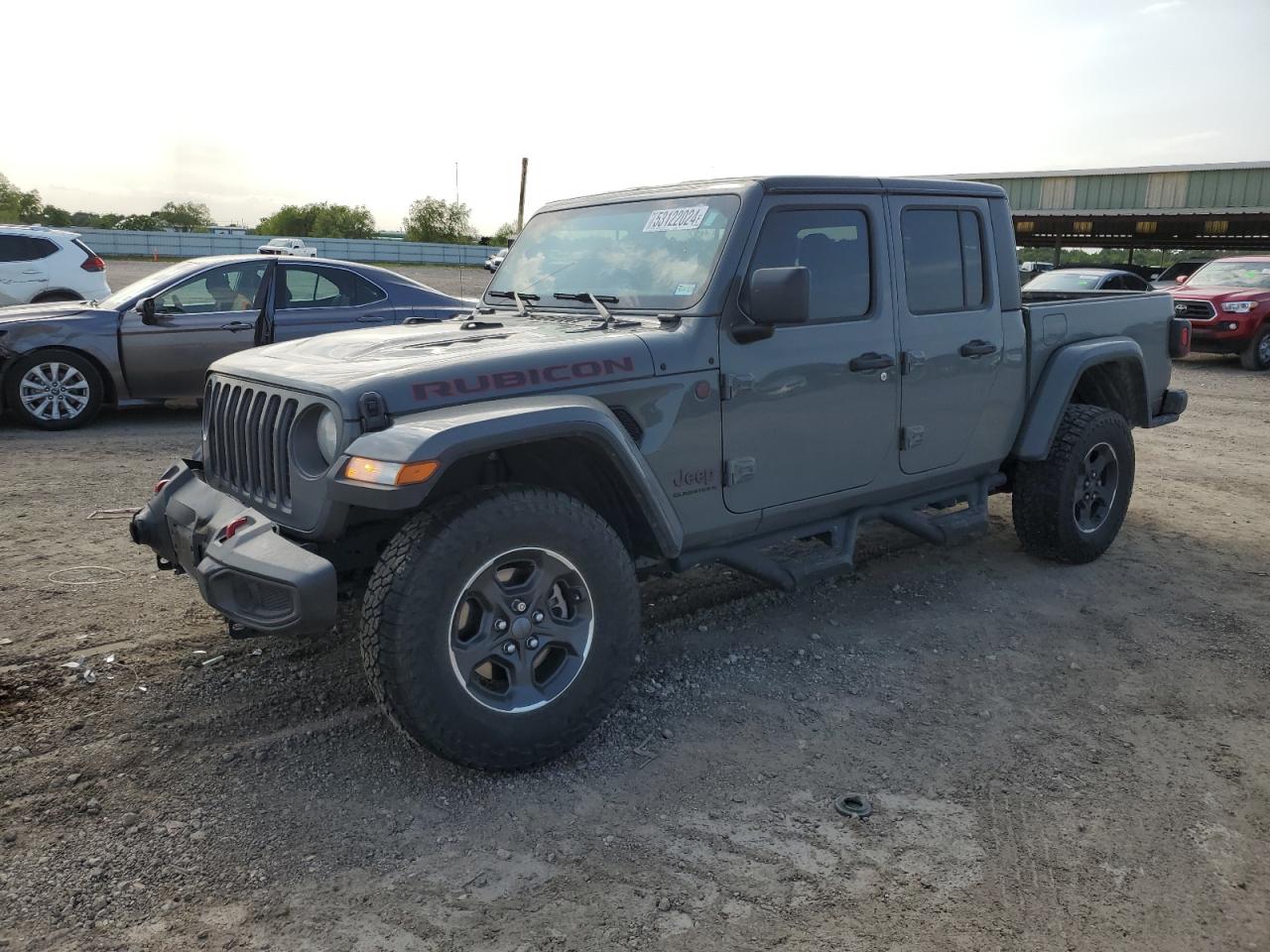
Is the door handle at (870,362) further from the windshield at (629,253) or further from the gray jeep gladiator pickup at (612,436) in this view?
the windshield at (629,253)

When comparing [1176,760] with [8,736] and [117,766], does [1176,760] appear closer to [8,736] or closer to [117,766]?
[117,766]

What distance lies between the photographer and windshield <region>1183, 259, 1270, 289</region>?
1533 centimetres

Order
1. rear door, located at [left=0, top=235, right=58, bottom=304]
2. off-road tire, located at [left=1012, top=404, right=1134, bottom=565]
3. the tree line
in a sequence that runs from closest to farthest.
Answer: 1. off-road tire, located at [left=1012, top=404, right=1134, bottom=565]
2. rear door, located at [left=0, top=235, right=58, bottom=304]
3. the tree line

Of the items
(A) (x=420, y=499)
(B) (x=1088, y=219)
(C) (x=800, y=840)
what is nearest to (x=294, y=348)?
(A) (x=420, y=499)

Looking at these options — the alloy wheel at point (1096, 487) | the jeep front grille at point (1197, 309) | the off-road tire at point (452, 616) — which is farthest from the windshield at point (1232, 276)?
the off-road tire at point (452, 616)

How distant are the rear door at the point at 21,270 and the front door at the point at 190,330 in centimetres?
561

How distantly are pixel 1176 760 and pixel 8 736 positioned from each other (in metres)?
4.06

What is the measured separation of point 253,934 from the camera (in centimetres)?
253

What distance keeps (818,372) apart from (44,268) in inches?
483

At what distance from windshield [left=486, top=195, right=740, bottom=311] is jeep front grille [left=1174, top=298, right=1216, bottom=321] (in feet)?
43.6

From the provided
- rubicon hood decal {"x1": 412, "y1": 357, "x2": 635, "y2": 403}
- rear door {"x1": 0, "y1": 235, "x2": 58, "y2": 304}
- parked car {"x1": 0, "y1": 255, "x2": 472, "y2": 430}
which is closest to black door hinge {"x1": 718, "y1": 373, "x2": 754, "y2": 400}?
rubicon hood decal {"x1": 412, "y1": 357, "x2": 635, "y2": 403}

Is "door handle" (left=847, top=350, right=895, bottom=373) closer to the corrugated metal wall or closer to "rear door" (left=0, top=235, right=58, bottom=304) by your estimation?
"rear door" (left=0, top=235, right=58, bottom=304)

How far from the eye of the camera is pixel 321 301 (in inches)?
344

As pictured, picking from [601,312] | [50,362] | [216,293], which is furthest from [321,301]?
[601,312]
